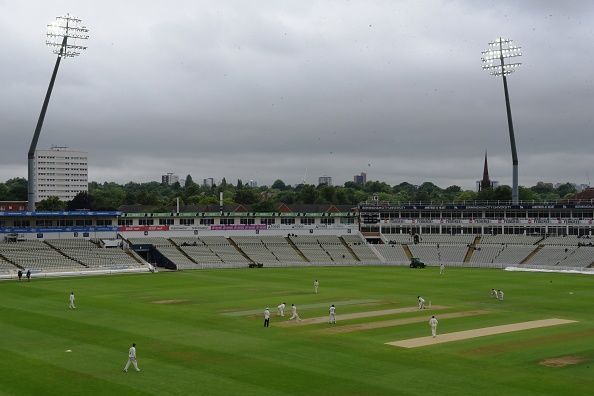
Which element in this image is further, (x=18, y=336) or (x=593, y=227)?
(x=593, y=227)

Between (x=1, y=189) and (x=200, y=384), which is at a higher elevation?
(x=1, y=189)

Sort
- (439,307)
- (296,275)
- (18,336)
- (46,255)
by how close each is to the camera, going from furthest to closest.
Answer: (46,255), (296,275), (439,307), (18,336)

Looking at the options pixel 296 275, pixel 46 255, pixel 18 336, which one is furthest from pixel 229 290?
pixel 46 255

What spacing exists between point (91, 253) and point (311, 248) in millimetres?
29871

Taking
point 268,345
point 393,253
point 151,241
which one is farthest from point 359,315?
point 151,241

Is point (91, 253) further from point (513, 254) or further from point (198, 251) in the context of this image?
point (513, 254)

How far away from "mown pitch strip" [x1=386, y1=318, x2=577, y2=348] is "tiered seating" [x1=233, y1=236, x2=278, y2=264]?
5126 cm

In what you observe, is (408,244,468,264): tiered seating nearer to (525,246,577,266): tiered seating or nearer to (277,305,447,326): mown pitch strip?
(525,246,577,266): tiered seating

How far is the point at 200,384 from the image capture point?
25875mm

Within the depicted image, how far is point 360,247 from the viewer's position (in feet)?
330

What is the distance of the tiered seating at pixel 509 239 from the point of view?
9638cm

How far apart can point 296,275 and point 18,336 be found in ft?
134

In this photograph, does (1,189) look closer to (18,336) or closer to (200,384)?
(18,336)

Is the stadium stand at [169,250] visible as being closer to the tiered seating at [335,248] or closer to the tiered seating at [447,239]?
the tiered seating at [335,248]
